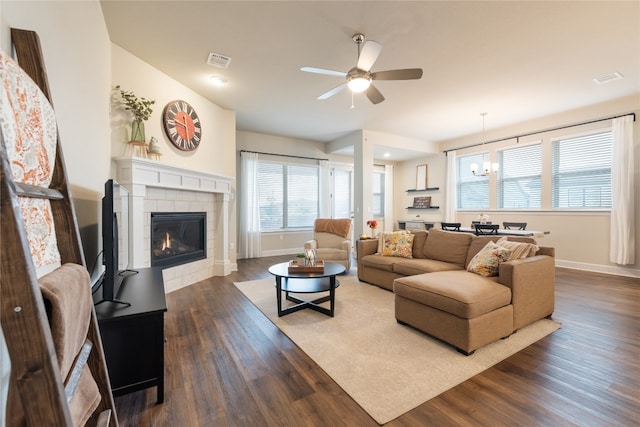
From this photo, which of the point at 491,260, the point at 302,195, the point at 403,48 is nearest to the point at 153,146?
the point at 403,48

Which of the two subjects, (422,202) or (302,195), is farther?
(422,202)

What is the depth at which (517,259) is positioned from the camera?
2533mm

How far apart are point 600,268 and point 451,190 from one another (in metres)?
3.00

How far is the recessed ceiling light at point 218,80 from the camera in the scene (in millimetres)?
3628

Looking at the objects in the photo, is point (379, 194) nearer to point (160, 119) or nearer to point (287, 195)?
point (287, 195)

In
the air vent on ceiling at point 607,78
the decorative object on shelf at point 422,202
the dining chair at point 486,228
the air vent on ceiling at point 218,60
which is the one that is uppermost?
the air vent on ceiling at point 607,78

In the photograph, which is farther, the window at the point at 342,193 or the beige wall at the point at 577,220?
the window at the point at 342,193

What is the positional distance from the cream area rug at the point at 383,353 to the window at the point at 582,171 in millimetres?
3553

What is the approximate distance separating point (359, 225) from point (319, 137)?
2318 millimetres

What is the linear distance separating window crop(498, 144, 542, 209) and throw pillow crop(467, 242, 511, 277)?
3.88 metres

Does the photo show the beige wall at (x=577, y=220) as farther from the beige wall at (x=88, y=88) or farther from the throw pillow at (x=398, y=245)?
the beige wall at (x=88, y=88)

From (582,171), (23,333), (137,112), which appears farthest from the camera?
(582,171)

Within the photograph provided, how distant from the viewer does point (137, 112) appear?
3.10 metres

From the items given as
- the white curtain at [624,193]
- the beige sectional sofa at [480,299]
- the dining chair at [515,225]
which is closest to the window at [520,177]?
the dining chair at [515,225]
